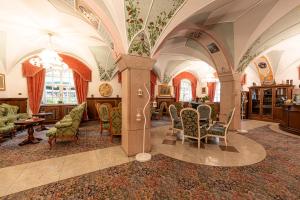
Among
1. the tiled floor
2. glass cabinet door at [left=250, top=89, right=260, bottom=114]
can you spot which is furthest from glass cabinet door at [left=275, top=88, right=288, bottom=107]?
the tiled floor

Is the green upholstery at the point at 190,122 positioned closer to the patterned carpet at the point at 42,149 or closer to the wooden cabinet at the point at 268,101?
the patterned carpet at the point at 42,149

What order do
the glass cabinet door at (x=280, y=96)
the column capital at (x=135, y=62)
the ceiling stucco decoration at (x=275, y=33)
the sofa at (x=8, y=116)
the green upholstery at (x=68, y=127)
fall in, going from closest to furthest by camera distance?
1. the column capital at (x=135, y=62)
2. the green upholstery at (x=68, y=127)
3. the ceiling stucco decoration at (x=275, y=33)
4. the sofa at (x=8, y=116)
5. the glass cabinet door at (x=280, y=96)

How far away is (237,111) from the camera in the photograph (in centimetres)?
566

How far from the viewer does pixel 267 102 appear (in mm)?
7793

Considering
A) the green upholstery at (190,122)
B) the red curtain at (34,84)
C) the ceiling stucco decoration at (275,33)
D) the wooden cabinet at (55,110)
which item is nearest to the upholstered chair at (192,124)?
the green upholstery at (190,122)

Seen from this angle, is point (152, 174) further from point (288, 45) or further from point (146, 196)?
point (288, 45)

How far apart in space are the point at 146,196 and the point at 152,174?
0.55m

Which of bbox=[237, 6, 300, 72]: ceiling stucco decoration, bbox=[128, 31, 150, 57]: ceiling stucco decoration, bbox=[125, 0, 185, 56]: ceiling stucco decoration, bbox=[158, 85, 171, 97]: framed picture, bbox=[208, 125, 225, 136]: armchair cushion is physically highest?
bbox=[237, 6, 300, 72]: ceiling stucco decoration

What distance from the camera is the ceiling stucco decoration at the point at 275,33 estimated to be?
402cm

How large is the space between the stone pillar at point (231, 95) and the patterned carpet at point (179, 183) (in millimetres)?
2817

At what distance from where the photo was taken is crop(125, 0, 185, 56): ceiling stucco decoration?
9.03 feet

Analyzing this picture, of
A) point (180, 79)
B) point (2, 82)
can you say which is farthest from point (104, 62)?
point (180, 79)

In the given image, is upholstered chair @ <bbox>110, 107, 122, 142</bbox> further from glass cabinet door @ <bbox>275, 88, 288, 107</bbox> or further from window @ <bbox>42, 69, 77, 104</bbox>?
glass cabinet door @ <bbox>275, 88, 288, 107</bbox>

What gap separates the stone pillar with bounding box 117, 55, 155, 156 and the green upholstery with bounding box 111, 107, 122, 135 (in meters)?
0.88
